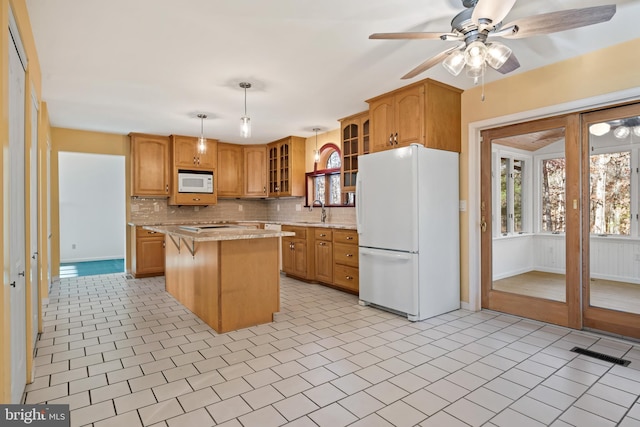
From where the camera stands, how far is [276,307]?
3.50 m

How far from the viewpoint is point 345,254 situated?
4.50 meters

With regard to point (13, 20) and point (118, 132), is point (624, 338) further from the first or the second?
point (118, 132)

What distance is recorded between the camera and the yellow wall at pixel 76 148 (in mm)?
5246

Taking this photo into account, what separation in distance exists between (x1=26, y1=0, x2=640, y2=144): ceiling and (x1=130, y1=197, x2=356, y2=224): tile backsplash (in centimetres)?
196

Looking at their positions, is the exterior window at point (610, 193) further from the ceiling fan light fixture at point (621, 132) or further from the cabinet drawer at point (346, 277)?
the cabinet drawer at point (346, 277)

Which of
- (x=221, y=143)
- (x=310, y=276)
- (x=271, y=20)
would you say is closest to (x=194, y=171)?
(x=221, y=143)

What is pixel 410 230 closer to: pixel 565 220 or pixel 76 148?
pixel 565 220

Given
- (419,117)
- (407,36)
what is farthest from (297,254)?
(407,36)

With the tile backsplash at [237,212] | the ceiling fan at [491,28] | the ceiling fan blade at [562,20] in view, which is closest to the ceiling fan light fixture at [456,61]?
the ceiling fan at [491,28]

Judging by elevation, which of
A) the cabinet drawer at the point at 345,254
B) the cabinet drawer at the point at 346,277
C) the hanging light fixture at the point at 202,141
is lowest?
the cabinet drawer at the point at 346,277

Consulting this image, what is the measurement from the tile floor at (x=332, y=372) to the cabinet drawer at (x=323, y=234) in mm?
1340

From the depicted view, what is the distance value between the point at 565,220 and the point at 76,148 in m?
6.75

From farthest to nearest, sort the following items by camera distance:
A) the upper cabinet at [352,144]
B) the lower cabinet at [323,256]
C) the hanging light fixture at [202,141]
→ 1. the upper cabinet at [352,144]
2. the lower cabinet at [323,256]
3. the hanging light fixture at [202,141]

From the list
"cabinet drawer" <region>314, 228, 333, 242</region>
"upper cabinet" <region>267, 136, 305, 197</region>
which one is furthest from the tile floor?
"upper cabinet" <region>267, 136, 305, 197</region>
